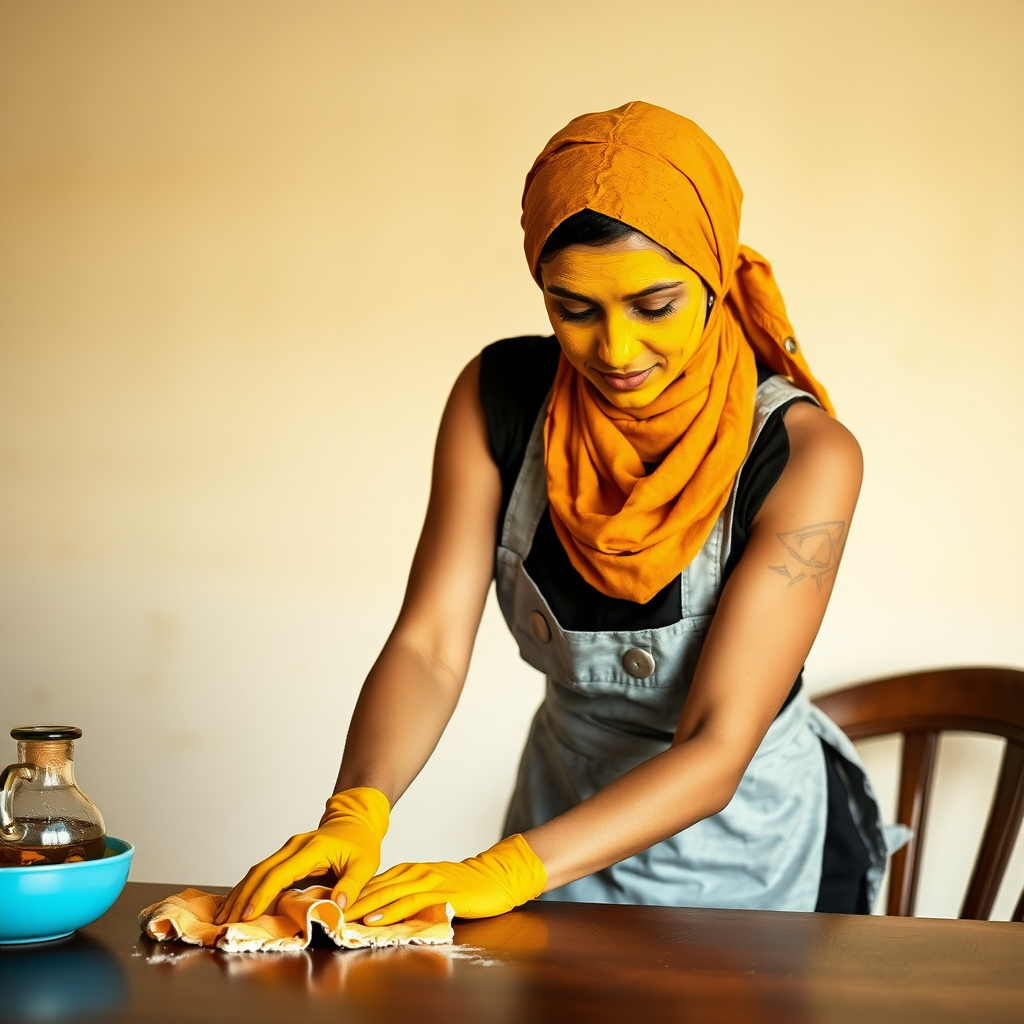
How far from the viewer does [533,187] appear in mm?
1274

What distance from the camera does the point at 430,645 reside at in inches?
54.0

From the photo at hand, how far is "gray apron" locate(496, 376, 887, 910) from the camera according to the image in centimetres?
131

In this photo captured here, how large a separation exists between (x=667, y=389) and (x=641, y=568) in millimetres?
208

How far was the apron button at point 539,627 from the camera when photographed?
1.37 m

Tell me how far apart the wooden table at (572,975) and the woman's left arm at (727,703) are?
0.05 metres

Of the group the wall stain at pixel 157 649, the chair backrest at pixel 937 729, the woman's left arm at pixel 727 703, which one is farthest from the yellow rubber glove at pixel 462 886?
the wall stain at pixel 157 649

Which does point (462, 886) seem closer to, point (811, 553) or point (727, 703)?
point (727, 703)

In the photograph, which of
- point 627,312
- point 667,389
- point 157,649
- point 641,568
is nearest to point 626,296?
point 627,312

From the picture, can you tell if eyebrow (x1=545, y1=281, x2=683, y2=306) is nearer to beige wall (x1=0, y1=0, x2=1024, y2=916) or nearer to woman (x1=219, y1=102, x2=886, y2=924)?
woman (x1=219, y1=102, x2=886, y2=924)

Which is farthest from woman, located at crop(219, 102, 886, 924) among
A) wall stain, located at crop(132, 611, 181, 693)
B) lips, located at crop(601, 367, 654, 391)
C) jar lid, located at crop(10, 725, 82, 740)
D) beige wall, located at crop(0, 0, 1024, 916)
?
wall stain, located at crop(132, 611, 181, 693)

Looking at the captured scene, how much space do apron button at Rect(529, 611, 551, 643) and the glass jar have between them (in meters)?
0.61

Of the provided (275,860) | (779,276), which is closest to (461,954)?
(275,860)

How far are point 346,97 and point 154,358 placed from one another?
633mm

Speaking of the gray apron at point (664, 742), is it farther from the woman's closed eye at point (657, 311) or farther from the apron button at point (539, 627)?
the woman's closed eye at point (657, 311)
